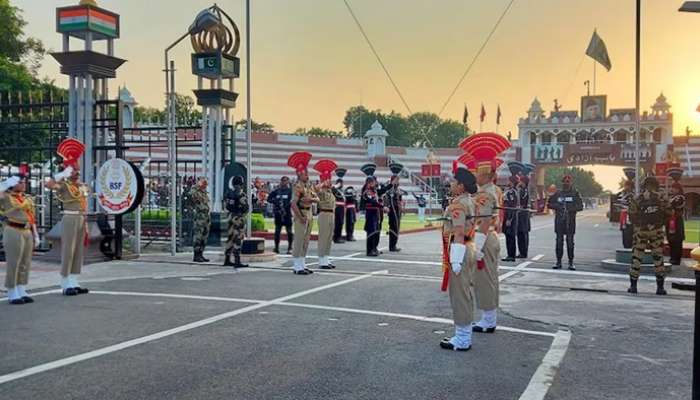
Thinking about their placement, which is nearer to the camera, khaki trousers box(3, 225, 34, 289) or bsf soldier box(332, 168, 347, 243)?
khaki trousers box(3, 225, 34, 289)

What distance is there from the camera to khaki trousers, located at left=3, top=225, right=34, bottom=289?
8.59 m

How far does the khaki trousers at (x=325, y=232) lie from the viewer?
12.5 meters

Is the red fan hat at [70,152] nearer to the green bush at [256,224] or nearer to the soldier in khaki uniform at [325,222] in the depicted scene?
the soldier in khaki uniform at [325,222]

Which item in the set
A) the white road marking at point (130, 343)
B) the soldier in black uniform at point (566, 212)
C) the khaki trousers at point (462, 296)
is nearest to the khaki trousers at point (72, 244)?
the white road marking at point (130, 343)

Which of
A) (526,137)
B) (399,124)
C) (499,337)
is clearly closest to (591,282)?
(499,337)

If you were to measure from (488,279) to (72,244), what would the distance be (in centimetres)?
629

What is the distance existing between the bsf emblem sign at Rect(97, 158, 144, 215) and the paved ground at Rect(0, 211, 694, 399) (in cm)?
215

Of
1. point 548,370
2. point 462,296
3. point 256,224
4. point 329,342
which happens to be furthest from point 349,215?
point 548,370

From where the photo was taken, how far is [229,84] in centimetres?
1966

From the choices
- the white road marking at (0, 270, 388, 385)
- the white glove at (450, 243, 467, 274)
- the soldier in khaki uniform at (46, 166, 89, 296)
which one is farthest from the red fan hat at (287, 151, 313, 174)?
the white glove at (450, 243, 467, 274)

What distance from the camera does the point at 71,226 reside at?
9391mm

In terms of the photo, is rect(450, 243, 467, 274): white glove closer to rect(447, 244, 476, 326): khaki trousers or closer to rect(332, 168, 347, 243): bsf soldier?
rect(447, 244, 476, 326): khaki trousers

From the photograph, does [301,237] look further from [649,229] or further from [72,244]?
[649,229]

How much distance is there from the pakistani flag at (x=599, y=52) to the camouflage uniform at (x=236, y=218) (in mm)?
10331
